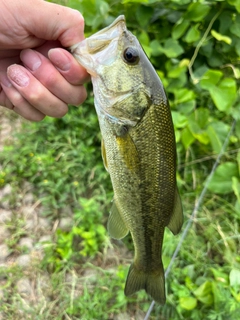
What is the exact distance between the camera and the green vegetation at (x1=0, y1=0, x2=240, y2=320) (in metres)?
2.11

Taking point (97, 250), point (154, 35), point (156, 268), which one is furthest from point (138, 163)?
point (154, 35)

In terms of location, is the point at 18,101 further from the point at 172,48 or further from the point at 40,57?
the point at 172,48

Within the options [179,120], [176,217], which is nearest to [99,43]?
[176,217]

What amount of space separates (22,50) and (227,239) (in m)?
1.98

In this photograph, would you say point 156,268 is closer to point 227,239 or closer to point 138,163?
point 138,163

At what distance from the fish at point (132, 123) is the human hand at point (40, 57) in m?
0.09

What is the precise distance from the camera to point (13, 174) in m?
2.57

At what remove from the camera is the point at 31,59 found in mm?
A: 1417

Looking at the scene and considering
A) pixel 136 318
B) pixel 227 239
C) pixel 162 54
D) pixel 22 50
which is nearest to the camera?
pixel 22 50

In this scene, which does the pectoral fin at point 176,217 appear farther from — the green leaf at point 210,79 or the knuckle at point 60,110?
the green leaf at point 210,79

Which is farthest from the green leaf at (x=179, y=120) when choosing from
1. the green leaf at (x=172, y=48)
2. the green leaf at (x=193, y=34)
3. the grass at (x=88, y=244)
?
the green leaf at (x=193, y=34)

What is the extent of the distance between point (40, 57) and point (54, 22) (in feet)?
0.60

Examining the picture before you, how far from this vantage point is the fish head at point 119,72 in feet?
4.00

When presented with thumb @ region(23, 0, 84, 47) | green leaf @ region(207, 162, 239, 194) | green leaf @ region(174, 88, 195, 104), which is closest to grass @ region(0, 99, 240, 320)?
green leaf @ region(207, 162, 239, 194)
